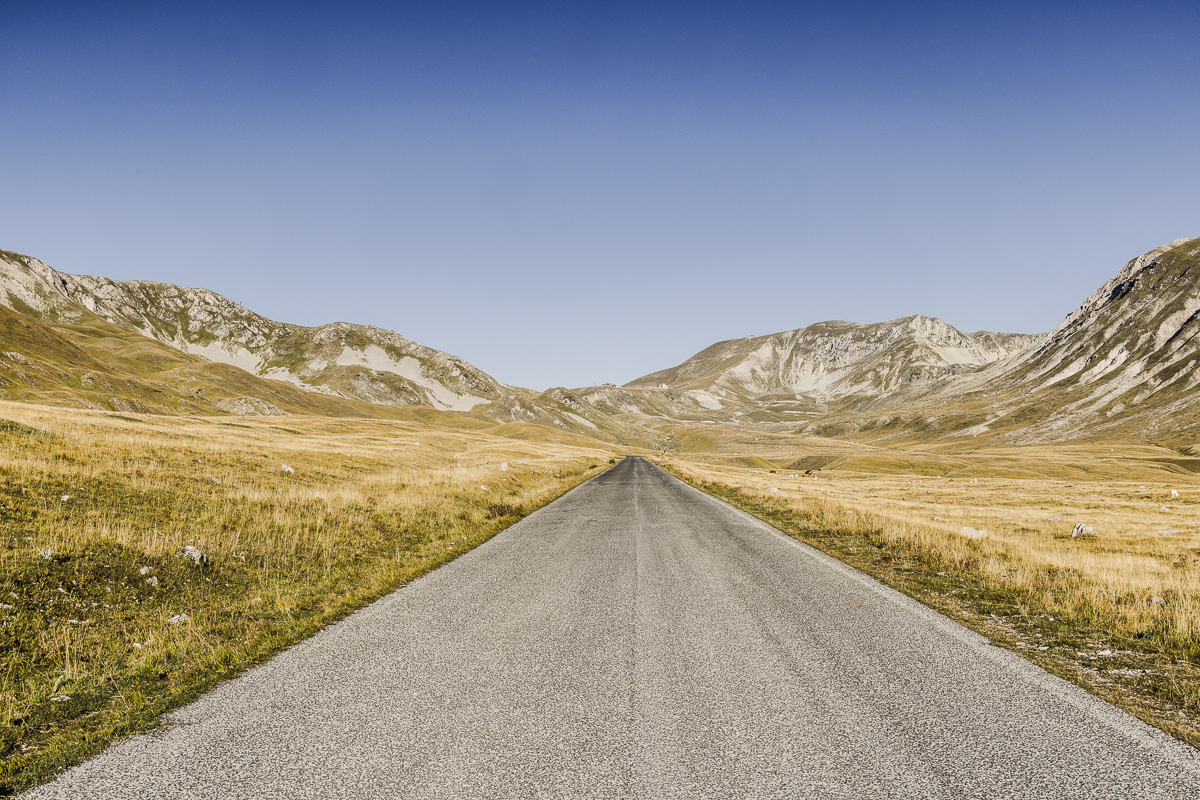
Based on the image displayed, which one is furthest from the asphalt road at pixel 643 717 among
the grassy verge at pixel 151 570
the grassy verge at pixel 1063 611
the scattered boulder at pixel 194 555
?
the scattered boulder at pixel 194 555

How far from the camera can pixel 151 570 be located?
32.3ft

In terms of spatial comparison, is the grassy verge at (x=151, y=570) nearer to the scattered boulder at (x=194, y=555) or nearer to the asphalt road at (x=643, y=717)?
the scattered boulder at (x=194, y=555)

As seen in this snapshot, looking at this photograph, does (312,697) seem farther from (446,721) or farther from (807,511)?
(807,511)

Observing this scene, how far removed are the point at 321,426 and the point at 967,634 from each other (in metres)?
92.0

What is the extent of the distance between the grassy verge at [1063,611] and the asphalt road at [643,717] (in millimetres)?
581

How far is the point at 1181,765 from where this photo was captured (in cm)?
455

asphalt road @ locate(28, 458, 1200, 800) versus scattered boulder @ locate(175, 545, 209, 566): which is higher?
asphalt road @ locate(28, 458, 1200, 800)

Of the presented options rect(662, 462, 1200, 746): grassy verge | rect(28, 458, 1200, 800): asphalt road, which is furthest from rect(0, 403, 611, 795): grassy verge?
rect(662, 462, 1200, 746): grassy verge

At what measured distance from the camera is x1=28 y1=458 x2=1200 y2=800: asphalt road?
4.25 m

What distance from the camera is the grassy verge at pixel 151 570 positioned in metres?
5.85

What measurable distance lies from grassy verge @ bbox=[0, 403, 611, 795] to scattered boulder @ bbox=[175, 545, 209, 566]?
0.12 metres

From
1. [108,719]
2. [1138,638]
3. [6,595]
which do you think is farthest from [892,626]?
[6,595]

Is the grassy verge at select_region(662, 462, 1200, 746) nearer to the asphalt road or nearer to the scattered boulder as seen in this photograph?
the asphalt road

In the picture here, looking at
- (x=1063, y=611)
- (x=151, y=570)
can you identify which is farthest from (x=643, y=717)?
(x=151, y=570)
